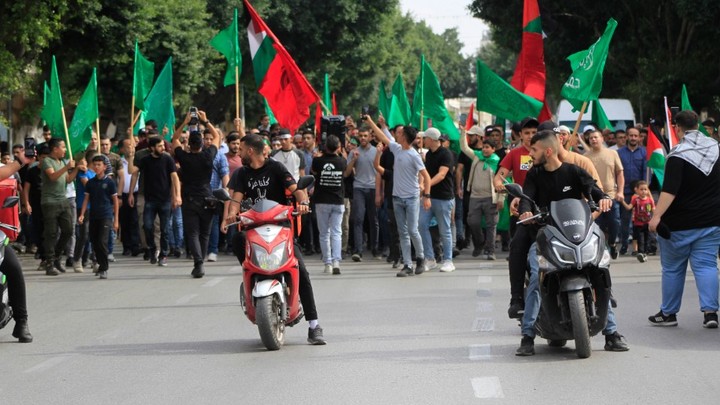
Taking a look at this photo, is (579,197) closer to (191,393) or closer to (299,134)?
(191,393)

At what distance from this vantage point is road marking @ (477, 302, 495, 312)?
12923mm

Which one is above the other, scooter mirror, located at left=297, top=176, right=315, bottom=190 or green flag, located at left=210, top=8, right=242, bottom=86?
green flag, located at left=210, top=8, right=242, bottom=86

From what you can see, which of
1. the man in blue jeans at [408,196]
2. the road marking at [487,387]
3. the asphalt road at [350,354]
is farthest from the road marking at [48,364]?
the man in blue jeans at [408,196]

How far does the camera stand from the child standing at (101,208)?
1739cm

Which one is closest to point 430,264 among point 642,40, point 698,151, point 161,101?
point 161,101

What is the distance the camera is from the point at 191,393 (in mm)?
8531

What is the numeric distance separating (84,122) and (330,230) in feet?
14.1

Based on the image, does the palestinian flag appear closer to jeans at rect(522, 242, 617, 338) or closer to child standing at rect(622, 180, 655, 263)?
child standing at rect(622, 180, 655, 263)

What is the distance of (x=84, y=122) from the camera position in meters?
19.5

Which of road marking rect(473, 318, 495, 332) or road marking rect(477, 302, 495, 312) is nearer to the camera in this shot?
road marking rect(473, 318, 495, 332)

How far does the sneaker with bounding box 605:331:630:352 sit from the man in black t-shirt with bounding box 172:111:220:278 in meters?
8.13

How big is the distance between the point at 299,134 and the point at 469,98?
149m

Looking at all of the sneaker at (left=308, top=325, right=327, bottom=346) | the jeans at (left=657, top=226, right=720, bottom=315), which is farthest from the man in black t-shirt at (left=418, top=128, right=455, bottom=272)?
the sneaker at (left=308, top=325, right=327, bottom=346)

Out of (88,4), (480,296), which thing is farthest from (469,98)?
(480,296)
